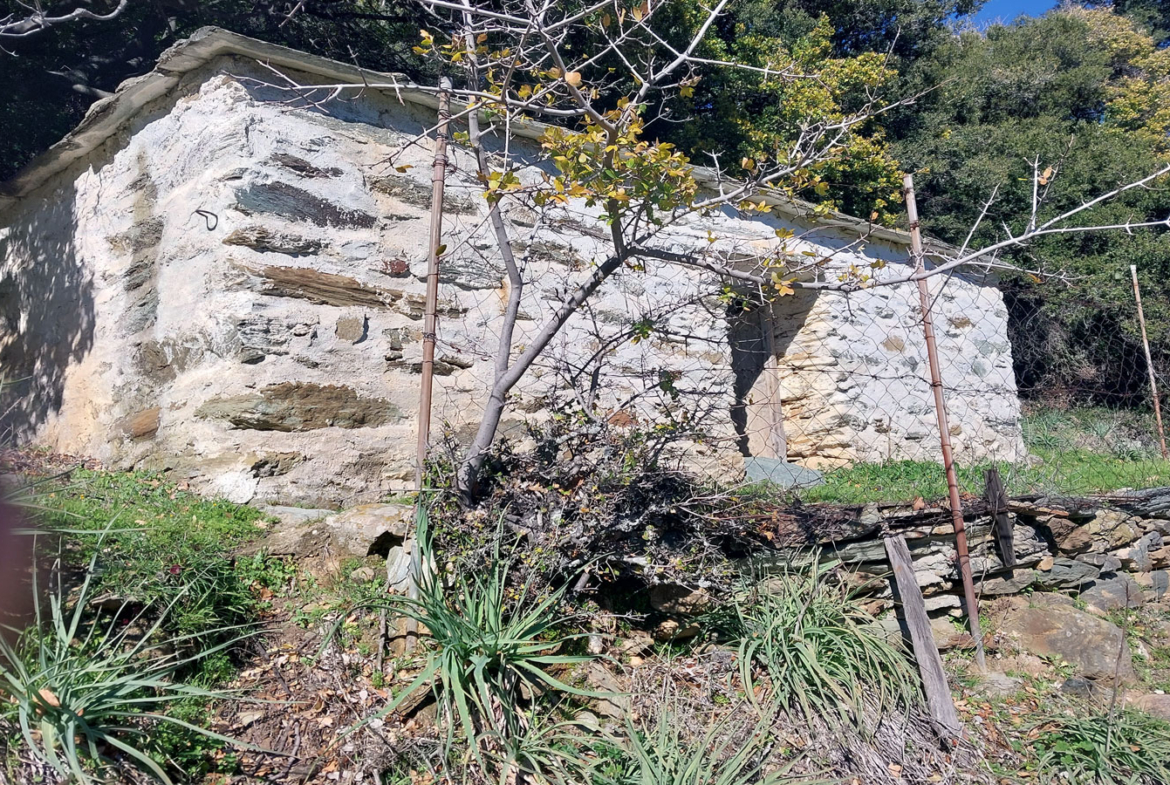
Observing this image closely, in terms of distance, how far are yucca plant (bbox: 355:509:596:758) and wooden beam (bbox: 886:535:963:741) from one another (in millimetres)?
1523

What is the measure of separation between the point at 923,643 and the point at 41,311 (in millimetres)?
5477

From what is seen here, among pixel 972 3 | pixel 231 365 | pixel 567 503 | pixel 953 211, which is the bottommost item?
pixel 567 503

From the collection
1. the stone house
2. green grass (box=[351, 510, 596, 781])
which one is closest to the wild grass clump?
the stone house

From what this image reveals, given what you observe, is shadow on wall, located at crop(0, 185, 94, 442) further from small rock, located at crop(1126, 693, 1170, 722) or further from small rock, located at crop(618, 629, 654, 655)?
small rock, located at crop(1126, 693, 1170, 722)

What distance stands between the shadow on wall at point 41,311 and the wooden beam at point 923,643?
4543 mm

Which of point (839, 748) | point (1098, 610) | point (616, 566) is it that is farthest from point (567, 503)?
point (1098, 610)

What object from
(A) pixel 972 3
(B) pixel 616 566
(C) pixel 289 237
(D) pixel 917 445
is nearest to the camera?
(B) pixel 616 566

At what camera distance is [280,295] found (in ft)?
13.9

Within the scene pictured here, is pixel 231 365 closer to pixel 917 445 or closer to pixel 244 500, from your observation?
pixel 244 500

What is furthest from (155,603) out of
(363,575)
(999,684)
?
(999,684)

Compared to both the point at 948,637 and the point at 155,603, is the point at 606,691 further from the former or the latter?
the point at 948,637

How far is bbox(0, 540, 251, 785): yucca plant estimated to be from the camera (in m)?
2.33

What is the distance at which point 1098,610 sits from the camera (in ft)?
14.8

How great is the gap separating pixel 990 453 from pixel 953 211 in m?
5.08
